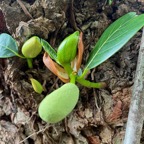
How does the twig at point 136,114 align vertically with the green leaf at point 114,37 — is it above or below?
below

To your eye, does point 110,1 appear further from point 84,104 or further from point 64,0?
point 84,104

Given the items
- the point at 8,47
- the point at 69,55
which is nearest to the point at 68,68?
the point at 69,55

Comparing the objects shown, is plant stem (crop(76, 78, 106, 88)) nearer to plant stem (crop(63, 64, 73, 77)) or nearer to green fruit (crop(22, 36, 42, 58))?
plant stem (crop(63, 64, 73, 77))

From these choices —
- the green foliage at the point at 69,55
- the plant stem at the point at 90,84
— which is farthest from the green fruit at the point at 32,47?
the plant stem at the point at 90,84

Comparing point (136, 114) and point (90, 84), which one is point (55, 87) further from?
Answer: point (136, 114)

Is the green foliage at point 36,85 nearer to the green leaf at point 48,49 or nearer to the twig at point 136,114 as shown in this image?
the green leaf at point 48,49

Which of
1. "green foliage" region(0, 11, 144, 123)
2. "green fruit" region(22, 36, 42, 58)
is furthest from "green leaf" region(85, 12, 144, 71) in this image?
"green fruit" region(22, 36, 42, 58)
